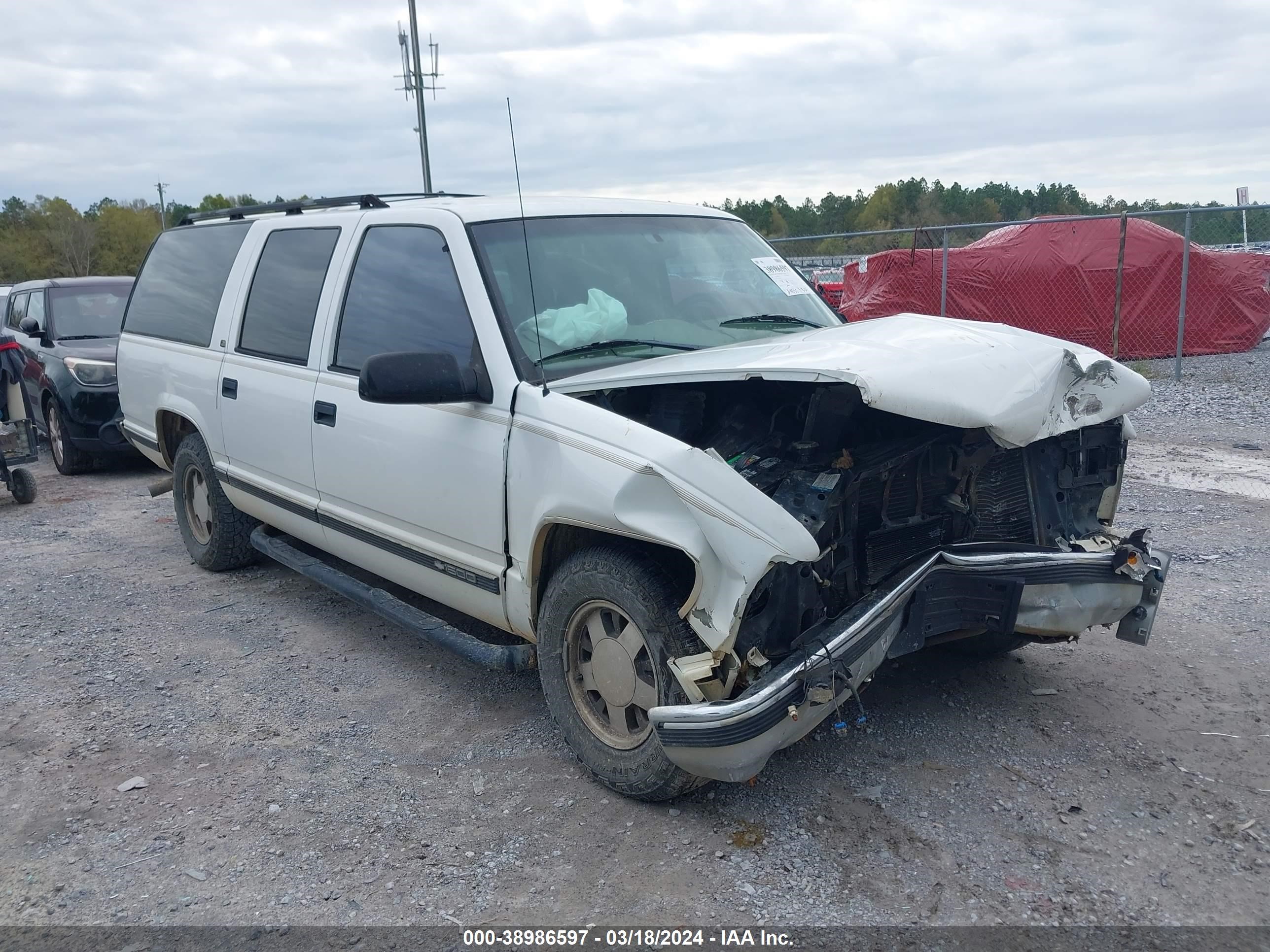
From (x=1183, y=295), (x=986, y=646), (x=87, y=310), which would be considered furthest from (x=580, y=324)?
(x=1183, y=295)

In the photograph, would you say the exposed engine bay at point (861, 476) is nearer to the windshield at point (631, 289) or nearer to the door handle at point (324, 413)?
the windshield at point (631, 289)

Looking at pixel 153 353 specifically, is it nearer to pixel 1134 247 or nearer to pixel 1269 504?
pixel 1269 504

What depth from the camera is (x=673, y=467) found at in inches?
115

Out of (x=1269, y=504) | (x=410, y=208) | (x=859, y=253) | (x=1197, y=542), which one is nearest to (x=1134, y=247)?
(x=859, y=253)

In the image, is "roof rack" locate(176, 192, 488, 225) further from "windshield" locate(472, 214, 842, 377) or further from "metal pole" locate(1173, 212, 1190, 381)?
"metal pole" locate(1173, 212, 1190, 381)

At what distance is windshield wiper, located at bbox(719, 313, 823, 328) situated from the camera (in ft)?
14.0

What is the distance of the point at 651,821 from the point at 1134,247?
47.8 feet

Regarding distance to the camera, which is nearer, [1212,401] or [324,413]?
[324,413]

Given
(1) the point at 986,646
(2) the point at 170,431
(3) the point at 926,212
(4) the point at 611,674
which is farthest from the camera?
(3) the point at 926,212

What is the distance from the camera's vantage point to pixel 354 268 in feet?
14.8

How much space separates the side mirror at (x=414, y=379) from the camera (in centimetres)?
340

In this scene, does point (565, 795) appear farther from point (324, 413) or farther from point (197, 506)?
point (197, 506)

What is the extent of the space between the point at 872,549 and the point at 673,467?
893mm

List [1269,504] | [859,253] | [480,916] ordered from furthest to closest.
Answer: [859,253]
[1269,504]
[480,916]
